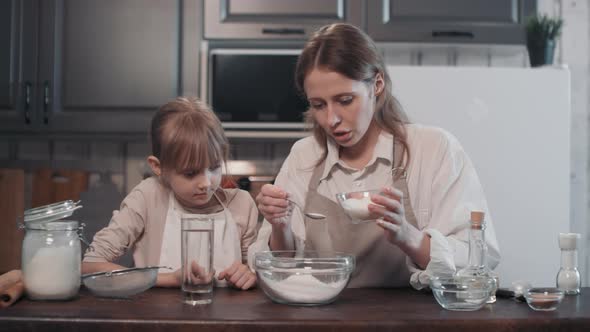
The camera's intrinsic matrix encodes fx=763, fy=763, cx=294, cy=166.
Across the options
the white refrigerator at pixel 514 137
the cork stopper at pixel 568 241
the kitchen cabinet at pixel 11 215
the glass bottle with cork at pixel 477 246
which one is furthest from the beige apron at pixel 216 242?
the kitchen cabinet at pixel 11 215

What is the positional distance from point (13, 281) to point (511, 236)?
6.63ft

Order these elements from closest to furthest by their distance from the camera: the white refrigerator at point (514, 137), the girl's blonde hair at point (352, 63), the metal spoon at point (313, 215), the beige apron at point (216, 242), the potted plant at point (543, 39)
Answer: the metal spoon at point (313, 215), the girl's blonde hair at point (352, 63), the beige apron at point (216, 242), the white refrigerator at point (514, 137), the potted plant at point (543, 39)

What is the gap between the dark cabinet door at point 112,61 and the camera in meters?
3.32

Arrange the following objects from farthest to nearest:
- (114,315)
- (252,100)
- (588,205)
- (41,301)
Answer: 1. (588,205)
2. (252,100)
3. (41,301)
4. (114,315)

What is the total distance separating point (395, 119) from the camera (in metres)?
1.85

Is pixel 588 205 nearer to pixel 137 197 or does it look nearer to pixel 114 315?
pixel 137 197

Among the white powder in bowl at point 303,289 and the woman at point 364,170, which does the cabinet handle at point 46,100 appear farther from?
the white powder in bowl at point 303,289

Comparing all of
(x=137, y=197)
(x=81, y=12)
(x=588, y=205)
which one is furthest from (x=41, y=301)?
(x=588, y=205)

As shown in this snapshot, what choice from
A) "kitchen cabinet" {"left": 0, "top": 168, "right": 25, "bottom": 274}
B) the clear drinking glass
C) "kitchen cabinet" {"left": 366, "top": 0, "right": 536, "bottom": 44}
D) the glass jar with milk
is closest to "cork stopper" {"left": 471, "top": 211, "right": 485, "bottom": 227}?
the clear drinking glass

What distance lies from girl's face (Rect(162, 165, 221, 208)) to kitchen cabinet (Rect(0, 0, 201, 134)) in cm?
161

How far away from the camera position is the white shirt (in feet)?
5.39

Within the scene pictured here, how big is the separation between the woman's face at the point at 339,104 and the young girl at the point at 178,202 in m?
0.26

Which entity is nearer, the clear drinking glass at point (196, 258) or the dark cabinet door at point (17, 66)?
the clear drinking glass at point (196, 258)

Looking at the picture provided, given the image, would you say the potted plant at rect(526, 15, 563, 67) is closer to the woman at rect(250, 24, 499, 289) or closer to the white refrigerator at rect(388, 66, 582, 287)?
the white refrigerator at rect(388, 66, 582, 287)
